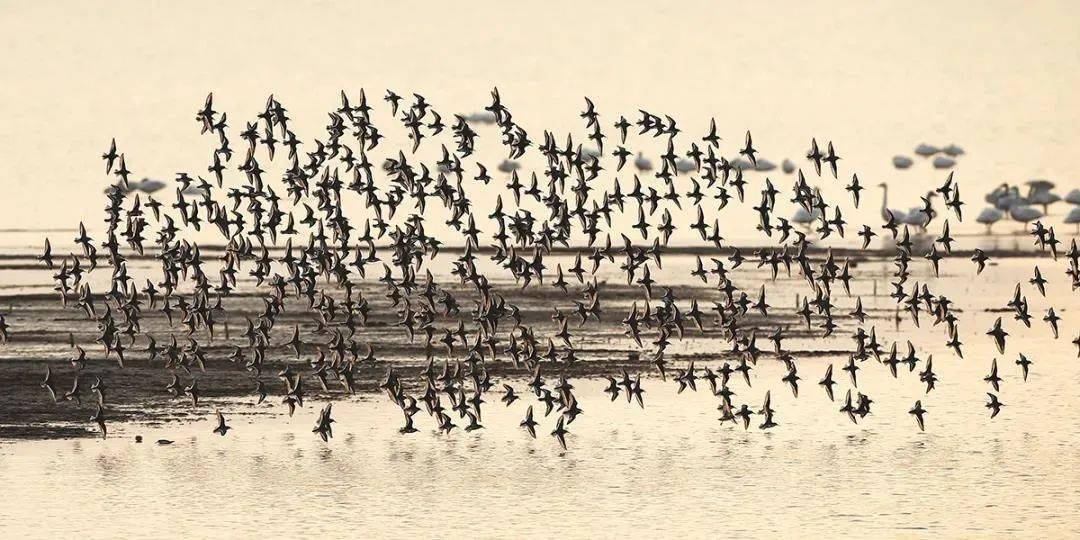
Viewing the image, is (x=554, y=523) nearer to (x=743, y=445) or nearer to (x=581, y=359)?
(x=743, y=445)

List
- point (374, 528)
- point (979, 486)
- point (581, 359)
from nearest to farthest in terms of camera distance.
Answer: point (374, 528), point (979, 486), point (581, 359)

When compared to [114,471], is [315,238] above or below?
above

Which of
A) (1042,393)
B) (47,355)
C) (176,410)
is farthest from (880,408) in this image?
(47,355)

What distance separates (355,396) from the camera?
3369cm

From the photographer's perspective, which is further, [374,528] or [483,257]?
[483,257]

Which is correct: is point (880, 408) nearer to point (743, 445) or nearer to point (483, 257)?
point (743, 445)

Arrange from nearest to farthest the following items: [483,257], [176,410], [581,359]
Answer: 1. [176,410]
2. [581,359]
3. [483,257]

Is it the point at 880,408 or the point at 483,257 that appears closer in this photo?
the point at 880,408

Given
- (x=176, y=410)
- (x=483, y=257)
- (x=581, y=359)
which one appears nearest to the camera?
(x=176, y=410)

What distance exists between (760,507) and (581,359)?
1477 cm

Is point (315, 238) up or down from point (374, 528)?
up

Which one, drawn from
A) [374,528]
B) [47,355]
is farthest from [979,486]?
[47,355]

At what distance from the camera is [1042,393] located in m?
34.2

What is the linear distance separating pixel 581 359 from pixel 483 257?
174ft
